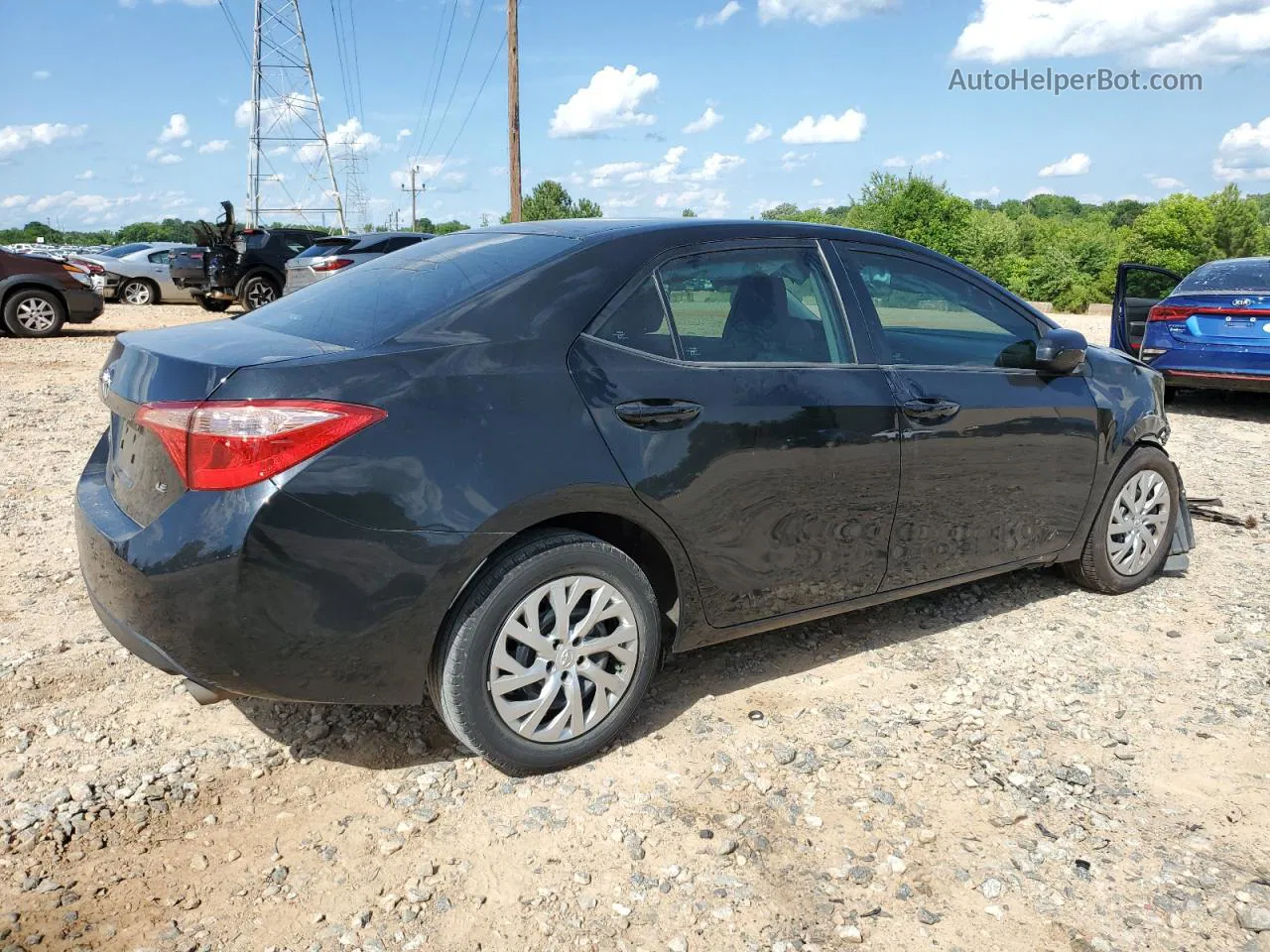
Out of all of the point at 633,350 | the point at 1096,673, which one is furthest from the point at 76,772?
the point at 1096,673

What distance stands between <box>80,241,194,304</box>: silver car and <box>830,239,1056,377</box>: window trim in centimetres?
2283

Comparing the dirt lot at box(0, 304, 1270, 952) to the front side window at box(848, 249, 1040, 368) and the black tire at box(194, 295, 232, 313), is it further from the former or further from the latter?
the black tire at box(194, 295, 232, 313)

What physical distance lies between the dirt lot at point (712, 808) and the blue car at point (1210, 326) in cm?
587

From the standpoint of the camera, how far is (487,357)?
3004mm

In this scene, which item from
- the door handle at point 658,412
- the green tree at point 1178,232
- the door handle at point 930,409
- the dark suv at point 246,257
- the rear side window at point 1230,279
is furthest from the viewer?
the green tree at point 1178,232

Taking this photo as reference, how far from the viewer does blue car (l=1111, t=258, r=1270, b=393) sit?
9281 mm

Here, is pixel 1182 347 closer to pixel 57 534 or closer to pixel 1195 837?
pixel 1195 837

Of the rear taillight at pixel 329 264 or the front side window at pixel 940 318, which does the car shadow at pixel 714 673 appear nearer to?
the front side window at pixel 940 318

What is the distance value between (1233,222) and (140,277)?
232 ft

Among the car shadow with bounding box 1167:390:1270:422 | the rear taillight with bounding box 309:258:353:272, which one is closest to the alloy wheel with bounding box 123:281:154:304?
the rear taillight with bounding box 309:258:353:272

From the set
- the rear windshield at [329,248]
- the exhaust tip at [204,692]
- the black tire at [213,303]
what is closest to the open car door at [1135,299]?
the exhaust tip at [204,692]

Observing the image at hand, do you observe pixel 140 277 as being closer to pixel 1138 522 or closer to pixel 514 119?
pixel 514 119

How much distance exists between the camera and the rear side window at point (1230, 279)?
9.44 metres

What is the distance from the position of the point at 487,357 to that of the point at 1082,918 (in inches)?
84.9
